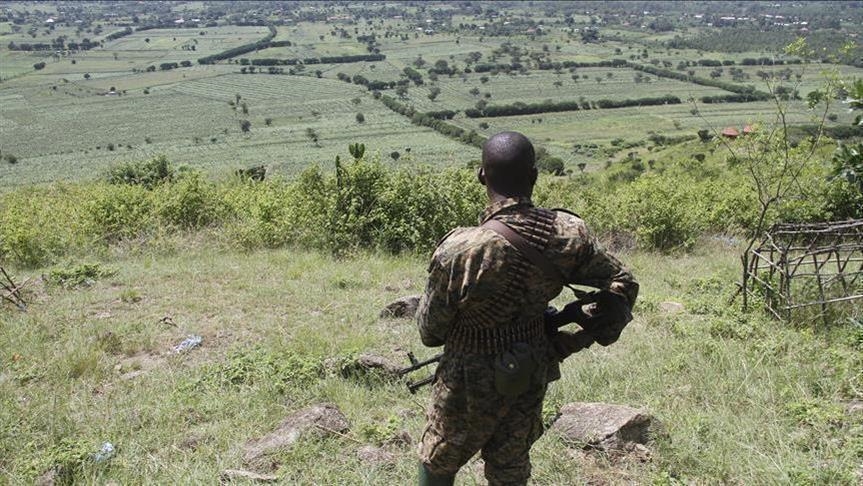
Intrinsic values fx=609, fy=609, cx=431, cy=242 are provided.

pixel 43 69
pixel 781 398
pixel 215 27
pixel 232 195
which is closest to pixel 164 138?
pixel 43 69

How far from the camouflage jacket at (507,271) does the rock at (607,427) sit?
1.55m

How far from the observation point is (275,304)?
713 centimetres

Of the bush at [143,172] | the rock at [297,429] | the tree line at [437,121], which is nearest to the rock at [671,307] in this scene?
the rock at [297,429]

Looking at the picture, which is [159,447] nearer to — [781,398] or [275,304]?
[275,304]

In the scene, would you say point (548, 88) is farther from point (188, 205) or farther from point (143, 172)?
point (188, 205)

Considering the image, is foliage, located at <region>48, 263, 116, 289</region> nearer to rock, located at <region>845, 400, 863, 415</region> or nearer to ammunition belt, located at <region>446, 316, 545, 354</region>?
ammunition belt, located at <region>446, 316, 545, 354</region>

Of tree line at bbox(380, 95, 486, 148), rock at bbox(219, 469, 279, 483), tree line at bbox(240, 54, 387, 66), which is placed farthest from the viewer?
tree line at bbox(240, 54, 387, 66)

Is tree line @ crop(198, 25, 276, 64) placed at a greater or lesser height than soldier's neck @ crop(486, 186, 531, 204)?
lesser

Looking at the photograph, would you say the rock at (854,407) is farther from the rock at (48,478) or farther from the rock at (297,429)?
the rock at (48,478)

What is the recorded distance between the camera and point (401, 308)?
6.71 m

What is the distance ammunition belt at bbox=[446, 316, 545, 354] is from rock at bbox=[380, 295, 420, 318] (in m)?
4.02

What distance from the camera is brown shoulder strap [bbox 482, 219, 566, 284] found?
244 centimetres

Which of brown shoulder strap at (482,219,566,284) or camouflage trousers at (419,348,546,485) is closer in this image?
brown shoulder strap at (482,219,566,284)

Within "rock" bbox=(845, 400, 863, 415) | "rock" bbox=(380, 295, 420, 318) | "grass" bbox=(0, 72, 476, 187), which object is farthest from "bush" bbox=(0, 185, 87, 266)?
"grass" bbox=(0, 72, 476, 187)
